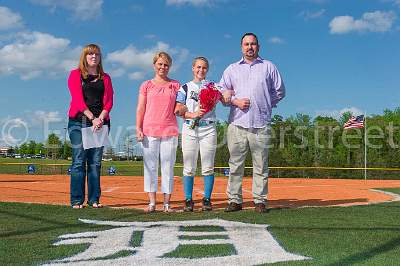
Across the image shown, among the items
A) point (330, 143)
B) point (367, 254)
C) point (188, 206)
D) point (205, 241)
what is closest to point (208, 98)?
point (188, 206)

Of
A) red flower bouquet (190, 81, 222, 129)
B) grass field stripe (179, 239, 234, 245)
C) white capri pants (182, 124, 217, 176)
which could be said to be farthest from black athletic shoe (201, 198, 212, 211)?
grass field stripe (179, 239, 234, 245)

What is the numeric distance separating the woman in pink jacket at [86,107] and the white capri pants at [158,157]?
0.69m

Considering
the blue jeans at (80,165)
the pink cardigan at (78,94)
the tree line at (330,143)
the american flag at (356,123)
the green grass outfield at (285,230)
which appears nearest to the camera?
the green grass outfield at (285,230)

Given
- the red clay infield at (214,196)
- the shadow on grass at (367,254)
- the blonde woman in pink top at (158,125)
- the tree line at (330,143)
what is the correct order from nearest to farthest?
the shadow on grass at (367,254) < the blonde woman in pink top at (158,125) < the red clay infield at (214,196) < the tree line at (330,143)

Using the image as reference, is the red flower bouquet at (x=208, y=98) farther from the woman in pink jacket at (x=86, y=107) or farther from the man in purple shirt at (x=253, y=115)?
the woman in pink jacket at (x=86, y=107)

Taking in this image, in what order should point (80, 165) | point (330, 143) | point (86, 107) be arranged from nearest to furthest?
point (86, 107)
point (80, 165)
point (330, 143)

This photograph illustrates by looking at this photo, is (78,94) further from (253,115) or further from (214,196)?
(214,196)

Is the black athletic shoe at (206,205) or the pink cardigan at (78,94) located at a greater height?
the pink cardigan at (78,94)

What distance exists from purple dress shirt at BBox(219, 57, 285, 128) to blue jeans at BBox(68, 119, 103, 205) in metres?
1.80

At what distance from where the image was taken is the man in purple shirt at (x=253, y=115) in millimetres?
5863

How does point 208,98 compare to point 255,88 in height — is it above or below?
below

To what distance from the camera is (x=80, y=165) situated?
6195 millimetres

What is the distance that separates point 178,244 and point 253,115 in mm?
2598

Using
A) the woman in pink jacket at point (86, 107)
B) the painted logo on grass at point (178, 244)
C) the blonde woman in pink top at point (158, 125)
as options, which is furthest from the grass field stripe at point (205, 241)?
the woman in pink jacket at point (86, 107)
